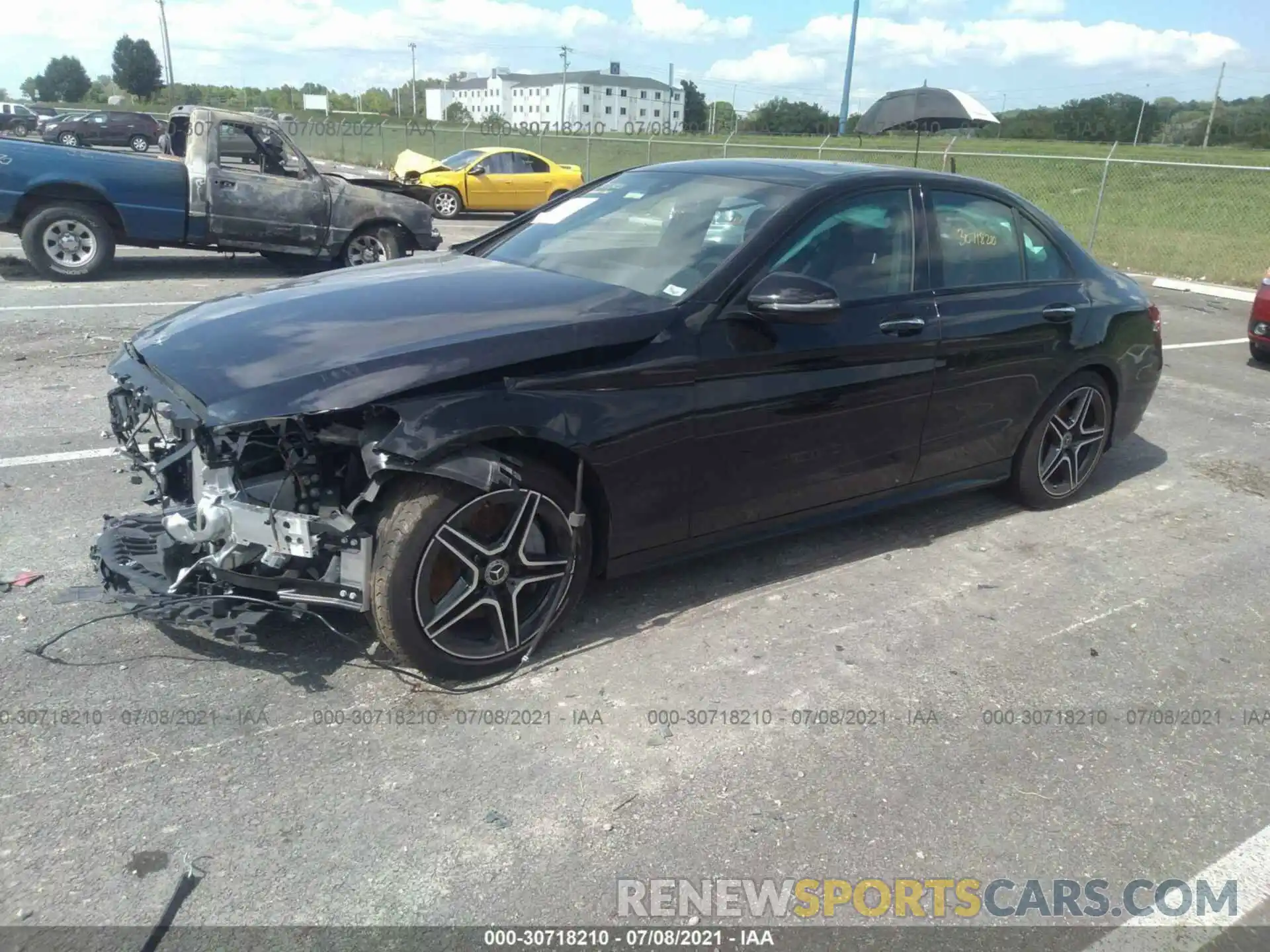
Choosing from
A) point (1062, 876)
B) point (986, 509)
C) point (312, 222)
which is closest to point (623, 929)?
point (1062, 876)

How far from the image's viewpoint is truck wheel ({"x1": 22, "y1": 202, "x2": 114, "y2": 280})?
32.9 ft

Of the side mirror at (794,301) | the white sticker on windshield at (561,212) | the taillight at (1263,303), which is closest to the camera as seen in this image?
the side mirror at (794,301)

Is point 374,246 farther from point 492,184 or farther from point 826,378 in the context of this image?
point 492,184

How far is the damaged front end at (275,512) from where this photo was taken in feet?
9.78

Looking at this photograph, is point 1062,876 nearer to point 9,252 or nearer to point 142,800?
point 142,800

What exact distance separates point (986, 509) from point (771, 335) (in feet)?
7.14

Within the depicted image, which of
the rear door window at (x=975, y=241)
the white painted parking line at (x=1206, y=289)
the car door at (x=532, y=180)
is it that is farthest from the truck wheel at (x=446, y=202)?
the rear door window at (x=975, y=241)

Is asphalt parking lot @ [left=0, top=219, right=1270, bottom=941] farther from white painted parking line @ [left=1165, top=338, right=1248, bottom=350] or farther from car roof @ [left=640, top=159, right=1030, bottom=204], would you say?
Result: white painted parking line @ [left=1165, top=338, right=1248, bottom=350]

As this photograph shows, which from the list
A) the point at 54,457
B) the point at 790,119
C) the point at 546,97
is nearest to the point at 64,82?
the point at 546,97

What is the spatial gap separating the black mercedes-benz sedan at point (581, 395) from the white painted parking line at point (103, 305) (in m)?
5.91

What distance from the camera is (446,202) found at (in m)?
20.0

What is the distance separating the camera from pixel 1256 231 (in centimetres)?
2014

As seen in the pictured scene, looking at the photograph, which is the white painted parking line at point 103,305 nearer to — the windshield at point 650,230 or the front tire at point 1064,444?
the windshield at point 650,230

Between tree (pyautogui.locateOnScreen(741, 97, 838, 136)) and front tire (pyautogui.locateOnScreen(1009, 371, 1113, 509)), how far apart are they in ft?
159
